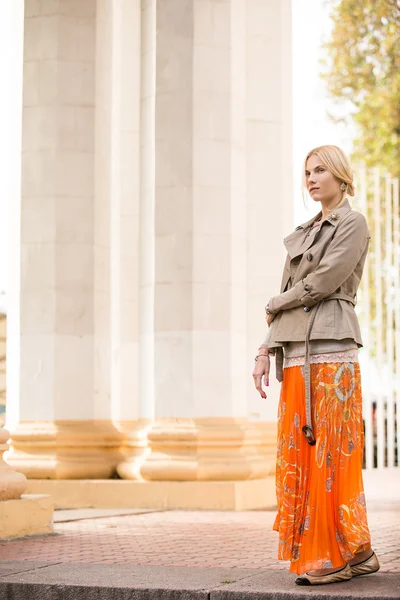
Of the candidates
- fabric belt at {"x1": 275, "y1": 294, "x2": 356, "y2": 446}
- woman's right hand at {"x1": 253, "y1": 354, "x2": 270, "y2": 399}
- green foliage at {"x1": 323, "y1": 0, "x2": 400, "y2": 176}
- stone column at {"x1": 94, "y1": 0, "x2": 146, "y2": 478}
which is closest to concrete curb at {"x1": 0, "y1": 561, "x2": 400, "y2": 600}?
fabric belt at {"x1": 275, "y1": 294, "x2": 356, "y2": 446}

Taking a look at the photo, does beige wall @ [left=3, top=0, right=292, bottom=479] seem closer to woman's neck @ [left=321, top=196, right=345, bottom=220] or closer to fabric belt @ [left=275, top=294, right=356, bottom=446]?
fabric belt @ [left=275, top=294, right=356, bottom=446]

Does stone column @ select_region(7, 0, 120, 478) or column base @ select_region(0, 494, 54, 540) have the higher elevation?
stone column @ select_region(7, 0, 120, 478)

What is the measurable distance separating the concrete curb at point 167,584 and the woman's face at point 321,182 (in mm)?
1774

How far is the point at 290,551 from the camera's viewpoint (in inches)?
202

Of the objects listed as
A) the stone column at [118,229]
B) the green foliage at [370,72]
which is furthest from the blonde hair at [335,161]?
the green foliage at [370,72]

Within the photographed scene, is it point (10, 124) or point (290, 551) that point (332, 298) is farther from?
point (10, 124)

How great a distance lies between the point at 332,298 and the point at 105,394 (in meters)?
6.14

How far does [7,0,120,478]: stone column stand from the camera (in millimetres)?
10719

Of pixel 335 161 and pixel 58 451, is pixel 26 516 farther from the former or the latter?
pixel 335 161

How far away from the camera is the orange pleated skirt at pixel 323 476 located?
5074mm

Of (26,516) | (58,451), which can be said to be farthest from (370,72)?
(26,516)

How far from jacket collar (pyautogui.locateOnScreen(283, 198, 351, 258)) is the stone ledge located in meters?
4.80

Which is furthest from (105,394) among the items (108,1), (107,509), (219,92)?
(108,1)

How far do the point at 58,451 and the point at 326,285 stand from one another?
5907mm
